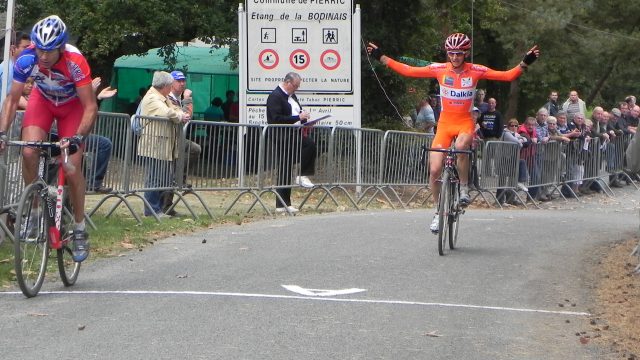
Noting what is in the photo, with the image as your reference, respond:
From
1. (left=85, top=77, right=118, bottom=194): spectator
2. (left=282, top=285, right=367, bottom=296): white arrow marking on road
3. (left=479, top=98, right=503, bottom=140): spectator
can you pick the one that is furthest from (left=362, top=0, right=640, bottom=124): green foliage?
(left=282, top=285, right=367, bottom=296): white arrow marking on road

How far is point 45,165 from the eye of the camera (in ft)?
32.6

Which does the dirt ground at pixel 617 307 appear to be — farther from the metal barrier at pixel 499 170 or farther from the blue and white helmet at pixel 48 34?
the metal barrier at pixel 499 170

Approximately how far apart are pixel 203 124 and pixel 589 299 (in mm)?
7445

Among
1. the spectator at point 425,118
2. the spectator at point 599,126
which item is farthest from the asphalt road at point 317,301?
the spectator at point 599,126

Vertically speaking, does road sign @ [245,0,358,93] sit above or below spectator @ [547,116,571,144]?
above

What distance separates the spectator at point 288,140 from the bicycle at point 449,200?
5.16m

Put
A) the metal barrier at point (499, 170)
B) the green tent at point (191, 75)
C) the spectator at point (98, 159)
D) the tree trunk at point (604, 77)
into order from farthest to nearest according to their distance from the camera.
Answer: the tree trunk at point (604, 77) → the green tent at point (191, 75) → the metal barrier at point (499, 170) → the spectator at point (98, 159)

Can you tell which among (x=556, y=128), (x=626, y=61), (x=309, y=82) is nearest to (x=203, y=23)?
(x=309, y=82)

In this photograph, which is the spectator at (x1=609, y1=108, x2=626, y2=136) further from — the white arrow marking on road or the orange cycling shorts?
the white arrow marking on road

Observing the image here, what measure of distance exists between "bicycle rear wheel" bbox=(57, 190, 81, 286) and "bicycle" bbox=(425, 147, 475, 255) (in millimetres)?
4083

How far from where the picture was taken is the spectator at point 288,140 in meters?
18.5

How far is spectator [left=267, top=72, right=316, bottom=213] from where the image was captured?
18.5m

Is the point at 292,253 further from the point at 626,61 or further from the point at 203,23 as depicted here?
the point at 626,61

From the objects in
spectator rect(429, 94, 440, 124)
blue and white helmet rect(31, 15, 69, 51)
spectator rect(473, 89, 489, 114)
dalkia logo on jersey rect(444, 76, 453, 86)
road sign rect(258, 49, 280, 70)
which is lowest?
spectator rect(429, 94, 440, 124)
